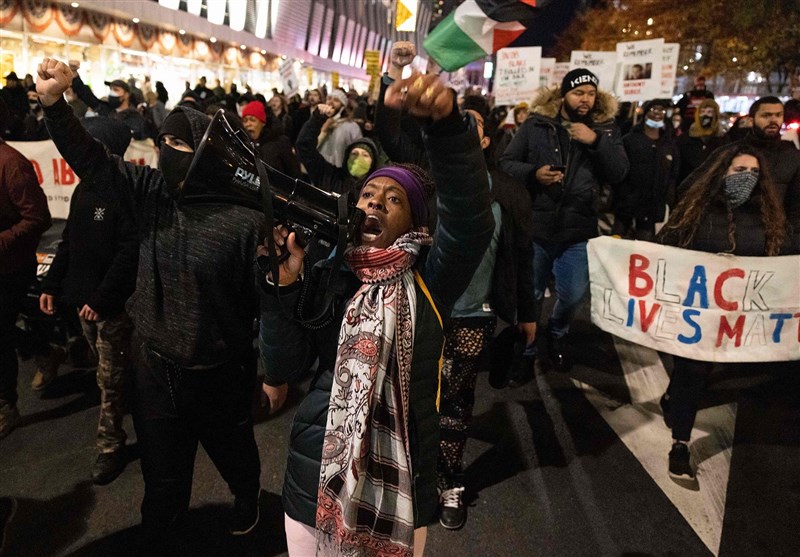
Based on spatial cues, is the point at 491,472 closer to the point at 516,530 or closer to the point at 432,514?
the point at 516,530

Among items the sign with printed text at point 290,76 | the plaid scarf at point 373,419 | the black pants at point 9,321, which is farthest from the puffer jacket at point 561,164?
the sign with printed text at point 290,76

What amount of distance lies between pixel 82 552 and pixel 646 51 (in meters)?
8.77

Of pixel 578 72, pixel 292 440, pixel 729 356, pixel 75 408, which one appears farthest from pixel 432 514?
pixel 578 72

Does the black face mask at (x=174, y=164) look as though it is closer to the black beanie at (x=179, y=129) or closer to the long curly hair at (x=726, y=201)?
the black beanie at (x=179, y=129)

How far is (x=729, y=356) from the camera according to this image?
141 inches

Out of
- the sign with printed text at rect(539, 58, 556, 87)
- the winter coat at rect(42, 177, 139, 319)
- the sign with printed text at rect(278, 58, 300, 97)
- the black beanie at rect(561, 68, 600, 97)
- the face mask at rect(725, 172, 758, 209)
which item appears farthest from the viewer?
the sign with printed text at rect(278, 58, 300, 97)

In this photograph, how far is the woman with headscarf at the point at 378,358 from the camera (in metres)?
1.65

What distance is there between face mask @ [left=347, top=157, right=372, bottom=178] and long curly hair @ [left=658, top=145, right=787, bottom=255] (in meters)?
2.22

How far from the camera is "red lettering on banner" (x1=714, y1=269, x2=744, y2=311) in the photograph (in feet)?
11.3

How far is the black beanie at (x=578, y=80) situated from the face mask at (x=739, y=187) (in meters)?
1.45

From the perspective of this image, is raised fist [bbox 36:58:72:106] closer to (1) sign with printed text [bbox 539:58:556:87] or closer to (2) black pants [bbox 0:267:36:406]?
(2) black pants [bbox 0:267:36:406]

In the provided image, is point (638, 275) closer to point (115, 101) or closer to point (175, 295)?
point (175, 295)

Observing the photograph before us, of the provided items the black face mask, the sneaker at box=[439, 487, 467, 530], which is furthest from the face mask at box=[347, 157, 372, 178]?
the sneaker at box=[439, 487, 467, 530]

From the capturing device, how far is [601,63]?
8609 millimetres
